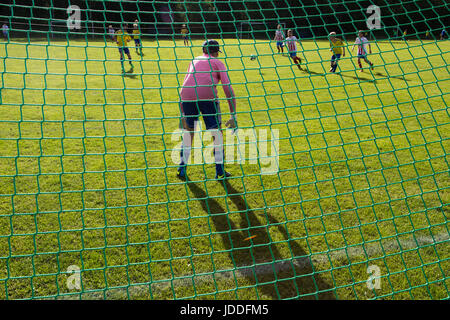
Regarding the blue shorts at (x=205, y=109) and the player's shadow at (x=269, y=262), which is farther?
the blue shorts at (x=205, y=109)

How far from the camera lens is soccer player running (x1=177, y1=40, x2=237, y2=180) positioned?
11.8 feet

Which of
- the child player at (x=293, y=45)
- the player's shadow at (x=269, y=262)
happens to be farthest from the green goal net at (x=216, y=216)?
the child player at (x=293, y=45)

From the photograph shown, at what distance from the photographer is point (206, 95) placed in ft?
12.8

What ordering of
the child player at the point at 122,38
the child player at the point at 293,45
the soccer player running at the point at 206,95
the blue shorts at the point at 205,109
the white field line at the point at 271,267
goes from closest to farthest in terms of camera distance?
the white field line at the point at 271,267 < the child player at the point at 122,38 < the child player at the point at 293,45 < the soccer player running at the point at 206,95 < the blue shorts at the point at 205,109

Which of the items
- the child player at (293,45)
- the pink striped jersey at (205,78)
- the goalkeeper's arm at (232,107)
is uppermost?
the child player at (293,45)

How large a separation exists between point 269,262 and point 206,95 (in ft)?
6.44

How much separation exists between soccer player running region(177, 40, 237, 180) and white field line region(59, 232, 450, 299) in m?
1.36

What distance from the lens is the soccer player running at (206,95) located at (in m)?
3.59

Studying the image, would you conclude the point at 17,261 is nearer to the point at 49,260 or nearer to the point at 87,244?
the point at 49,260

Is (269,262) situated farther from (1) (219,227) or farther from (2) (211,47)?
(2) (211,47)

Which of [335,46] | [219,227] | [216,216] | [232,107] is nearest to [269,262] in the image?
[219,227]

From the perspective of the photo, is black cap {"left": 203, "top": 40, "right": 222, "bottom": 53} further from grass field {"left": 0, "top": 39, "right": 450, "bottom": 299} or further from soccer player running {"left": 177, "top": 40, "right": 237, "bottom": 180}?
grass field {"left": 0, "top": 39, "right": 450, "bottom": 299}

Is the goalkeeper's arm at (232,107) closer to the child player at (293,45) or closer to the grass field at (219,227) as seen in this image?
the grass field at (219,227)

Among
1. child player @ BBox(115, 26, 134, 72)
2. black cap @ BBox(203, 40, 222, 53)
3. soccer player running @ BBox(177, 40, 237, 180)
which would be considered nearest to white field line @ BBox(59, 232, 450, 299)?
soccer player running @ BBox(177, 40, 237, 180)
